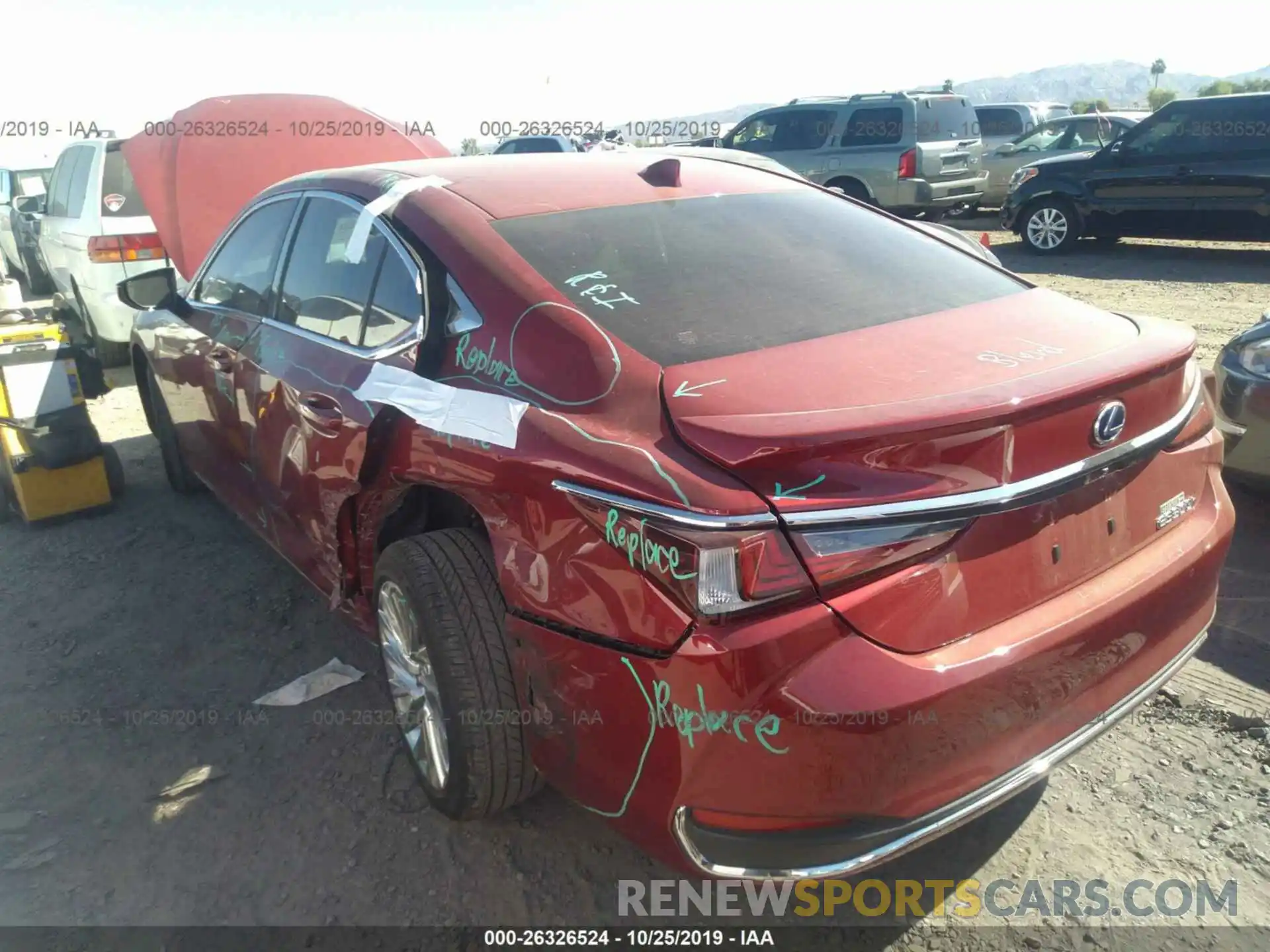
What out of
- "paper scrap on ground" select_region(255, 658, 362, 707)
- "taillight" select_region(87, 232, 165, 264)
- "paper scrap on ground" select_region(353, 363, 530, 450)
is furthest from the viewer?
"taillight" select_region(87, 232, 165, 264)

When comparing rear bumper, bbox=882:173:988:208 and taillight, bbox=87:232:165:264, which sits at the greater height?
taillight, bbox=87:232:165:264

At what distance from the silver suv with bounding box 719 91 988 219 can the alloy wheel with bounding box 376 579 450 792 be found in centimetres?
1139

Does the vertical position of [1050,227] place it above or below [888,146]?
below

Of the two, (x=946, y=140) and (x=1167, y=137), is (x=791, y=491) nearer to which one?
(x=1167, y=137)

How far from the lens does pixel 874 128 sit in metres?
13.5

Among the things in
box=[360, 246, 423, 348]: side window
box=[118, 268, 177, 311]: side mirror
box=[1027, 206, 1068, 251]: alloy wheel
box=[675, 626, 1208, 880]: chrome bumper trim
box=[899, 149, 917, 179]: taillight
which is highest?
box=[360, 246, 423, 348]: side window

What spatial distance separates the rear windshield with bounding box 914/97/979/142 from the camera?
1330 cm

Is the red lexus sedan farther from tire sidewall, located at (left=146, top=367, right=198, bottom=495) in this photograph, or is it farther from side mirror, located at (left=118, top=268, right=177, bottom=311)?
tire sidewall, located at (left=146, top=367, right=198, bottom=495)

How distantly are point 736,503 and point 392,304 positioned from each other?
1372mm

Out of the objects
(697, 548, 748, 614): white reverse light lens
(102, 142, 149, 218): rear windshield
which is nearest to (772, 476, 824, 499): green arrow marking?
(697, 548, 748, 614): white reverse light lens

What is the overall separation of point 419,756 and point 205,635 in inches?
59.1

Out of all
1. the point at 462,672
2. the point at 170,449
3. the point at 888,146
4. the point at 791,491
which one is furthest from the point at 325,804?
the point at 888,146

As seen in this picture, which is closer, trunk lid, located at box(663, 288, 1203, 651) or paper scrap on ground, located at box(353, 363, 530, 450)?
trunk lid, located at box(663, 288, 1203, 651)

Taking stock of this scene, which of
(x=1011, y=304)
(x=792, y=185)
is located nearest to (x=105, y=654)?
(x=792, y=185)
